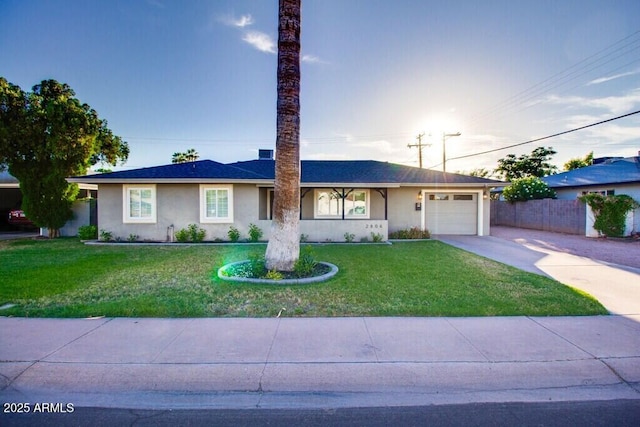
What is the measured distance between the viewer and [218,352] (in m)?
3.84

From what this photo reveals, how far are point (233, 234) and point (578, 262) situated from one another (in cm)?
1236

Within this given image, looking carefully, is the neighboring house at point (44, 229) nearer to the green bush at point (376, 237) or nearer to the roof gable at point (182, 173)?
the roof gable at point (182, 173)

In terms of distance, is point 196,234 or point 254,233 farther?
point 196,234

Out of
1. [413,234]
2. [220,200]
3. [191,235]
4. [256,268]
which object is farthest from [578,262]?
[191,235]

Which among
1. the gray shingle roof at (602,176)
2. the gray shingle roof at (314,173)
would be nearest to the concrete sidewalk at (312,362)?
the gray shingle roof at (314,173)

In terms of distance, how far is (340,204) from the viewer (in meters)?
15.8

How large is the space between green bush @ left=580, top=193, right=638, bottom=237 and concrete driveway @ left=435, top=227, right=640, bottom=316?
1268 mm

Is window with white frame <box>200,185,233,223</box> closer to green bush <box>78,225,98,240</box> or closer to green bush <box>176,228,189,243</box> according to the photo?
green bush <box>176,228,189,243</box>

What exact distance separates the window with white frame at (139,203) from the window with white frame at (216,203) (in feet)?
7.34

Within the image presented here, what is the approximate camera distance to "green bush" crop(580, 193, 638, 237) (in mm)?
14977

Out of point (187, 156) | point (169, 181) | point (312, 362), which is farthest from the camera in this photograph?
point (187, 156)

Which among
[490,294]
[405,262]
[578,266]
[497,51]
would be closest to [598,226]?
[578,266]

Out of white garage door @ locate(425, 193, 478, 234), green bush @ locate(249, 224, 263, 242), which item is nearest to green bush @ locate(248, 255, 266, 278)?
green bush @ locate(249, 224, 263, 242)

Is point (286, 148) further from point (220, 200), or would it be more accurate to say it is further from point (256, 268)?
point (220, 200)
